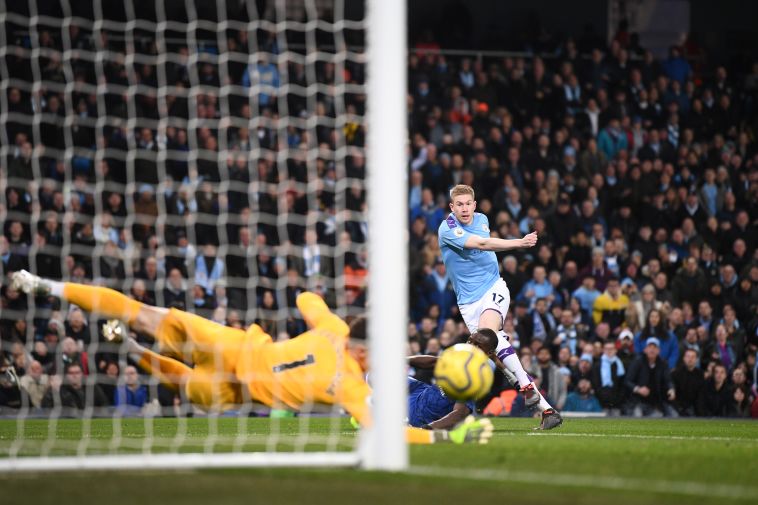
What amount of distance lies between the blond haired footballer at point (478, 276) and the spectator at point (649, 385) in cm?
631

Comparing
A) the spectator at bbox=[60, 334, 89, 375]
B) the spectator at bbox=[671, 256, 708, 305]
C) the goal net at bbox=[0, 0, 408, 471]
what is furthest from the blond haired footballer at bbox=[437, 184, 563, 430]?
the spectator at bbox=[671, 256, 708, 305]

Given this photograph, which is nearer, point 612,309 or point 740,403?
point 740,403

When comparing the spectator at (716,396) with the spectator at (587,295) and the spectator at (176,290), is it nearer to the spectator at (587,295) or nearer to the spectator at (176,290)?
the spectator at (587,295)

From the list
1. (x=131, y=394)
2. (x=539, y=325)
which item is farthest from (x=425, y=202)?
(x=131, y=394)

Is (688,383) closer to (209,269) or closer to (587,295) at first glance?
(587,295)

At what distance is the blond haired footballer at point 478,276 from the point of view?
11531mm

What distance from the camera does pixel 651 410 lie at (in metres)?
17.9

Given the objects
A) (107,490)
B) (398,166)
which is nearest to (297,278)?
(398,166)

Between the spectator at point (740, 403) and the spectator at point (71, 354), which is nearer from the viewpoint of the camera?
the spectator at point (71, 354)

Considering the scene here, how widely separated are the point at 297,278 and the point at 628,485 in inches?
395

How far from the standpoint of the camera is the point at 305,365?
8.46 metres

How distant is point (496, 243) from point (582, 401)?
7.07m

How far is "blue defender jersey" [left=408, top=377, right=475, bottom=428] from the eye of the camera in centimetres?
1073

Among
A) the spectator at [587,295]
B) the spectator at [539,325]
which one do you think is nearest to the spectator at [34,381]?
the spectator at [539,325]
